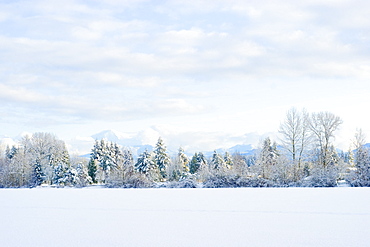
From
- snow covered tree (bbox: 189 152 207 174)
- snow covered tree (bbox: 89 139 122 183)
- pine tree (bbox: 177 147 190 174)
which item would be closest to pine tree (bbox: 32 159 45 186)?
snow covered tree (bbox: 89 139 122 183)

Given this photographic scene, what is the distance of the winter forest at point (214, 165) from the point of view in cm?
1966

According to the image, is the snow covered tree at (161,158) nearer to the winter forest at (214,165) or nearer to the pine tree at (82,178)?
the winter forest at (214,165)

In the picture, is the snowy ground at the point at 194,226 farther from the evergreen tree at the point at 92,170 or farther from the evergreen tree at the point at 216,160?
the evergreen tree at the point at 216,160

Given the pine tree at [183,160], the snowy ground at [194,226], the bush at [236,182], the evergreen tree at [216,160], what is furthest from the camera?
the evergreen tree at [216,160]

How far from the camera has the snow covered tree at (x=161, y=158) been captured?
3897 centimetres

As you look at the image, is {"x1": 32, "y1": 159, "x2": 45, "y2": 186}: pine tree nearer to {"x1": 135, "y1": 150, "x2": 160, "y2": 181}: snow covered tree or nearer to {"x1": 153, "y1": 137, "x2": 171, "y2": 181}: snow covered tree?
{"x1": 135, "y1": 150, "x2": 160, "y2": 181}: snow covered tree

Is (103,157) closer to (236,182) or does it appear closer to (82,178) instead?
(82,178)

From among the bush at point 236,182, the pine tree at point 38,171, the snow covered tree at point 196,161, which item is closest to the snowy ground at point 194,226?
the bush at point 236,182

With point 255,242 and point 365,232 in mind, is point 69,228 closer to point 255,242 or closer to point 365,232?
point 255,242

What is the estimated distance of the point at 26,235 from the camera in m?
6.36

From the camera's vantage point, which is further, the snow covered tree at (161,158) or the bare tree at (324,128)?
the snow covered tree at (161,158)

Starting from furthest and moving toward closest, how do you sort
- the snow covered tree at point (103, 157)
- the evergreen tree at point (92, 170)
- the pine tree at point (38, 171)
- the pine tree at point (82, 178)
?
the snow covered tree at point (103, 157), the evergreen tree at point (92, 170), the pine tree at point (38, 171), the pine tree at point (82, 178)

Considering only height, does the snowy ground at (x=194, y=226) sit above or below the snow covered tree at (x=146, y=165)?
below

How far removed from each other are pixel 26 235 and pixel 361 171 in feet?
59.8
